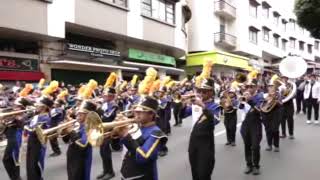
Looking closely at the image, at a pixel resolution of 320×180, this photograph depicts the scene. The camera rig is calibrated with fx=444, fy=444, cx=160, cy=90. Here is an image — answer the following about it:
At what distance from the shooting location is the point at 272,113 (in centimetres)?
1020

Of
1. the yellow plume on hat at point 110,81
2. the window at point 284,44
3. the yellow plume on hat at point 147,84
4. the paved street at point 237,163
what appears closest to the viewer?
the yellow plume on hat at point 147,84

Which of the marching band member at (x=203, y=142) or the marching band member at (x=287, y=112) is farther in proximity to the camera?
the marching band member at (x=287, y=112)

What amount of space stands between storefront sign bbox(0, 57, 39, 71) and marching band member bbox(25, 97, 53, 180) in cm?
1081

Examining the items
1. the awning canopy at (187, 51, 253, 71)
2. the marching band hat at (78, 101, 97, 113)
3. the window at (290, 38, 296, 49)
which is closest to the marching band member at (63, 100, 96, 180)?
the marching band hat at (78, 101, 97, 113)

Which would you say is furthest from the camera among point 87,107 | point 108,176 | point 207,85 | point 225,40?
point 225,40

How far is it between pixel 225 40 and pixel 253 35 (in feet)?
25.0

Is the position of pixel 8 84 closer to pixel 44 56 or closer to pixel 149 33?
pixel 44 56

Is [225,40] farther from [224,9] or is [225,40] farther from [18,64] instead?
[18,64]

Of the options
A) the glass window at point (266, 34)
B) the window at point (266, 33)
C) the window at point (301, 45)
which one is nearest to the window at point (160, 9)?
the window at point (266, 33)

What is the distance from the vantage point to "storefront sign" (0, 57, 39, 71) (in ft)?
56.5

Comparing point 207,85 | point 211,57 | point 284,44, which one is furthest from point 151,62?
point 284,44

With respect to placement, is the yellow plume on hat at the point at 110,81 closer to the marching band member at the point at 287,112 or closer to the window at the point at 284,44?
the marching band member at the point at 287,112

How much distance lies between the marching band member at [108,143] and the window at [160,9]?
1585cm

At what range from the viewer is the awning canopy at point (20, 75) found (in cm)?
1710
